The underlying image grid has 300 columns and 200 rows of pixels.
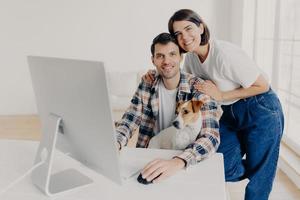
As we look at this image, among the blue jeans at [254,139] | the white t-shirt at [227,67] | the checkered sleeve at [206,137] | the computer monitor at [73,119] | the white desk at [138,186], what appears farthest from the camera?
the blue jeans at [254,139]

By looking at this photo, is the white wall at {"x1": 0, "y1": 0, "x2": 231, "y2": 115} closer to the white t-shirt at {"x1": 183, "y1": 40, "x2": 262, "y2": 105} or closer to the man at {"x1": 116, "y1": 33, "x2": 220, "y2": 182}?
the white t-shirt at {"x1": 183, "y1": 40, "x2": 262, "y2": 105}

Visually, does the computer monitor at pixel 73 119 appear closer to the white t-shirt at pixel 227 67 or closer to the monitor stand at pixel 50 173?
the monitor stand at pixel 50 173

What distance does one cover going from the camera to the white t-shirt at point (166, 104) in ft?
5.74

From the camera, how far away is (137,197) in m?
1.17

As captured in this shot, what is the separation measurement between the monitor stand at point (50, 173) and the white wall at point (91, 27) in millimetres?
3773

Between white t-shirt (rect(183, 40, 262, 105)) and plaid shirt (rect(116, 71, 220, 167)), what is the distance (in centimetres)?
17

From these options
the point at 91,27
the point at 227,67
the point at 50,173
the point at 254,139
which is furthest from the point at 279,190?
the point at 91,27

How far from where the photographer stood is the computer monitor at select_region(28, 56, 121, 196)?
107cm

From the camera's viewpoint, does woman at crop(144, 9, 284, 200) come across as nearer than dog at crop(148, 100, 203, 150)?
No

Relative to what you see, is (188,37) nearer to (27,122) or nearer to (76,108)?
(76,108)

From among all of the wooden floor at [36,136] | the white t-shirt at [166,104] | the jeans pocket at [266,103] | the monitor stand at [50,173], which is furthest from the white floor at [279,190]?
the monitor stand at [50,173]

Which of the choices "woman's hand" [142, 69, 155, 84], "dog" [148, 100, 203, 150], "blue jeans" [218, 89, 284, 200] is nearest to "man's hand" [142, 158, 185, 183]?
"dog" [148, 100, 203, 150]

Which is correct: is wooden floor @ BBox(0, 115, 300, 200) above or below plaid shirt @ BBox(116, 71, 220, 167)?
below

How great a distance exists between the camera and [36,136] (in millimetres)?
4406
